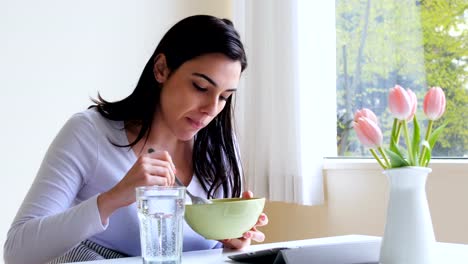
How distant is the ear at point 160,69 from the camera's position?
1.50m

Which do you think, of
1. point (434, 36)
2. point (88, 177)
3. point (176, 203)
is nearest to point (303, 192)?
point (434, 36)

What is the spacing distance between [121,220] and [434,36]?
1.40 meters

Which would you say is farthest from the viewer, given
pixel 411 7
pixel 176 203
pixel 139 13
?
pixel 139 13

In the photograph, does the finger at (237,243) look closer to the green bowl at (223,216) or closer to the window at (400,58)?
the green bowl at (223,216)

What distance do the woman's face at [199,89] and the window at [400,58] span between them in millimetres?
990

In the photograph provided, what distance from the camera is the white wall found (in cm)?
224

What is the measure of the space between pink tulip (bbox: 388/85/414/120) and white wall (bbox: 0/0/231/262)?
5.73 ft

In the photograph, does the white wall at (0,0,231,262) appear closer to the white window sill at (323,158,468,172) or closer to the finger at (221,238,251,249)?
the white window sill at (323,158,468,172)

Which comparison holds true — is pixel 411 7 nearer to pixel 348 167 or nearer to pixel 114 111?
→ pixel 348 167

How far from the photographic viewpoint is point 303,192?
7.68ft

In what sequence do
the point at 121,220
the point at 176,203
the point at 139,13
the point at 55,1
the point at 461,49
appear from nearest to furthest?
the point at 176,203 → the point at 121,220 → the point at 461,49 → the point at 55,1 → the point at 139,13

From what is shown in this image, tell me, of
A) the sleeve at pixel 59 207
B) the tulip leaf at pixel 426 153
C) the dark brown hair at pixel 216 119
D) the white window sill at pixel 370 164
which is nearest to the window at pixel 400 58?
the white window sill at pixel 370 164

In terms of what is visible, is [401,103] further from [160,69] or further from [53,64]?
[53,64]

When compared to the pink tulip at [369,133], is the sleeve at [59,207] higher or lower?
lower
